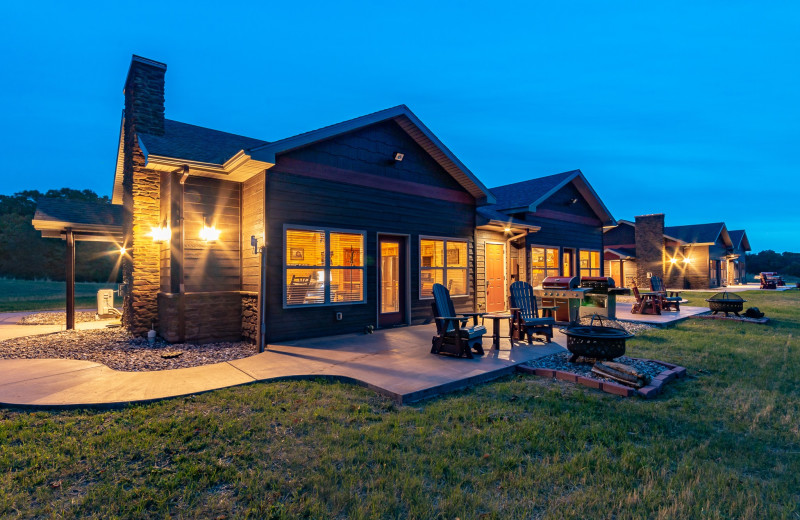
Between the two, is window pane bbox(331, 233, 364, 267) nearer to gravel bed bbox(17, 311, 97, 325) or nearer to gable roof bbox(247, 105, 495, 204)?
gable roof bbox(247, 105, 495, 204)

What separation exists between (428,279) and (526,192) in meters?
6.06

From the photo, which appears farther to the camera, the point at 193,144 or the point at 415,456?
the point at 193,144

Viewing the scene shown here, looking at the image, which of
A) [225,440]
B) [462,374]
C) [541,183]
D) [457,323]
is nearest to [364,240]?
[457,323]

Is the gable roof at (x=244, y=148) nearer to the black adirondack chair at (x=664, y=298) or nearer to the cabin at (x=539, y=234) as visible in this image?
the cabin at (x=539, y=234)

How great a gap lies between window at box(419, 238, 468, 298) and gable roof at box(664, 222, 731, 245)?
2478 cm

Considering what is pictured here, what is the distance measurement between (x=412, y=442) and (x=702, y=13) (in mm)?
120756

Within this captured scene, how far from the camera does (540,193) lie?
499 inches

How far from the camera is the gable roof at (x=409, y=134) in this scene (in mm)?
6590

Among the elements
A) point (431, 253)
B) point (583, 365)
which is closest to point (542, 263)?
point (431, 253)

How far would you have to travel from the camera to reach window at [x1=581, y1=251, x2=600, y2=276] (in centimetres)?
1491

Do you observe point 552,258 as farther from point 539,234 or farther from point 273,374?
point 273,374

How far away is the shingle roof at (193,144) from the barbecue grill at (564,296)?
682 cm

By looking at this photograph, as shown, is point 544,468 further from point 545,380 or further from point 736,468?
point 545,380

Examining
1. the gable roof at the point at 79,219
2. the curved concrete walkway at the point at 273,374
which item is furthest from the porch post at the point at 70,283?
the curved concrete walkway at the point at 273,374
